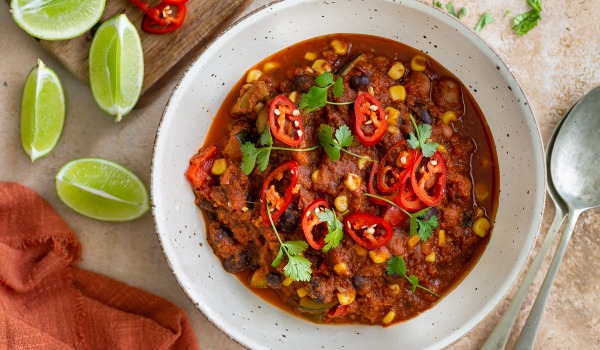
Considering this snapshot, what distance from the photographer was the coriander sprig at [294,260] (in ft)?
13.2

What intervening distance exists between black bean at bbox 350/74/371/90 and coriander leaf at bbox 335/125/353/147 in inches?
15.7

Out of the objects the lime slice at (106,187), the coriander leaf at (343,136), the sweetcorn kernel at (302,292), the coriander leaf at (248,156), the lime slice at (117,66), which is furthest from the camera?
the lime slice at (106,187)

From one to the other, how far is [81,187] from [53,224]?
39cm

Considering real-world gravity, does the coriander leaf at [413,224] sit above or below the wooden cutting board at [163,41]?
below

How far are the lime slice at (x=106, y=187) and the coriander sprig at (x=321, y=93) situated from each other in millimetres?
1637

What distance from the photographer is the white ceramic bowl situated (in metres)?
4.18

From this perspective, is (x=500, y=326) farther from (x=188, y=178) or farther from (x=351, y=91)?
(x=188, y=178)

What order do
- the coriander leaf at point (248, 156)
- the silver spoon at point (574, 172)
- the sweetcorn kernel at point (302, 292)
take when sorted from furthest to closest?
the silver spoon at point (574, 172), the sweetcorn kernel at point (302, 292), the coriander leaf at point (248, 156)

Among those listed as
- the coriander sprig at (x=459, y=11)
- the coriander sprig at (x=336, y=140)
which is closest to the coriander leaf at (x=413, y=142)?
the coriander sprig at (x=336, y=140)

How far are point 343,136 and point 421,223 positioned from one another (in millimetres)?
781

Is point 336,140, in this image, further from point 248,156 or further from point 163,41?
point 163,41

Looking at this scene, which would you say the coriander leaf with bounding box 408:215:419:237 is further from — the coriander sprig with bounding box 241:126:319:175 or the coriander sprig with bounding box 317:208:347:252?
the coriander sprig with bounding box 241:126:319:175

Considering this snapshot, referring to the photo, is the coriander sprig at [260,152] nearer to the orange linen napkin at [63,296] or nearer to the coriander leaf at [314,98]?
the coriander leaf at [314,98]

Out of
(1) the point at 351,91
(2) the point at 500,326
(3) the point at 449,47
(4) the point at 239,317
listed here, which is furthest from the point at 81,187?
(2) the point at 500,326
